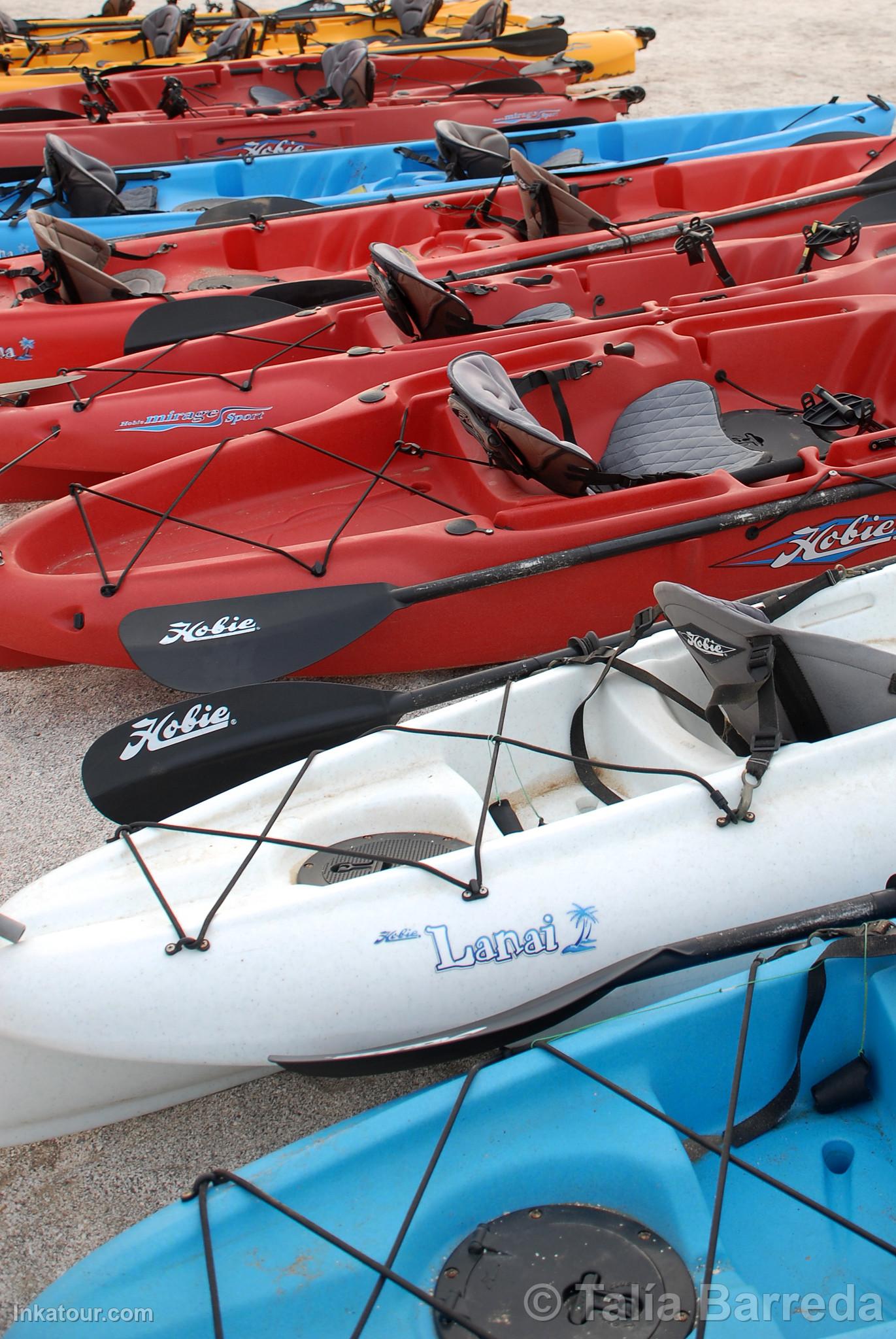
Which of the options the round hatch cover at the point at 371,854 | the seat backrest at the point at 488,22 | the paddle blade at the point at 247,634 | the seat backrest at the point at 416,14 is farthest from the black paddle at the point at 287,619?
the seat backrest at the point at 416,14

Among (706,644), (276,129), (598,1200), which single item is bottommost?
(598,1200)

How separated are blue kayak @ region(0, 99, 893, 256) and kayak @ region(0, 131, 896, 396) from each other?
9.6 inches

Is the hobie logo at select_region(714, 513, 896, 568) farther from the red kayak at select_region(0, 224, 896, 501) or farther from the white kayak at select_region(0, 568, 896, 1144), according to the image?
the red kayak at select_region(0, 224, 896, 501)

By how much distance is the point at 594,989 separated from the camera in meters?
1.91

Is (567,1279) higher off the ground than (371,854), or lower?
lower

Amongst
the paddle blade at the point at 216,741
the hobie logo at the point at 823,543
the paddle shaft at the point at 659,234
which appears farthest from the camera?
the paddle shaft at the point at 659,234

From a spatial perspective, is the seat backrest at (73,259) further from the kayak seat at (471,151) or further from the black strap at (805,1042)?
the black strap at (805,1042)

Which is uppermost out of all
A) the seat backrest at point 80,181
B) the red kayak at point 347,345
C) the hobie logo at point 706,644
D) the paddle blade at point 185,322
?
the seat backrest at point 80,181

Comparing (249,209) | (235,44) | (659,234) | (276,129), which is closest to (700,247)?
(659,234)

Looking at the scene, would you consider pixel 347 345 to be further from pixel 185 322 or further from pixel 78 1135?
pixel 78 1135

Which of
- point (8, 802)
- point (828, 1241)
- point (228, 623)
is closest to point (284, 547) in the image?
point (228, 623)

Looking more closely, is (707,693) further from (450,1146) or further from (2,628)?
(2,628)

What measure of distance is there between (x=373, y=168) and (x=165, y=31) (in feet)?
12.8

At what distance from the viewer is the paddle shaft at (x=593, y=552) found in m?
3.08
